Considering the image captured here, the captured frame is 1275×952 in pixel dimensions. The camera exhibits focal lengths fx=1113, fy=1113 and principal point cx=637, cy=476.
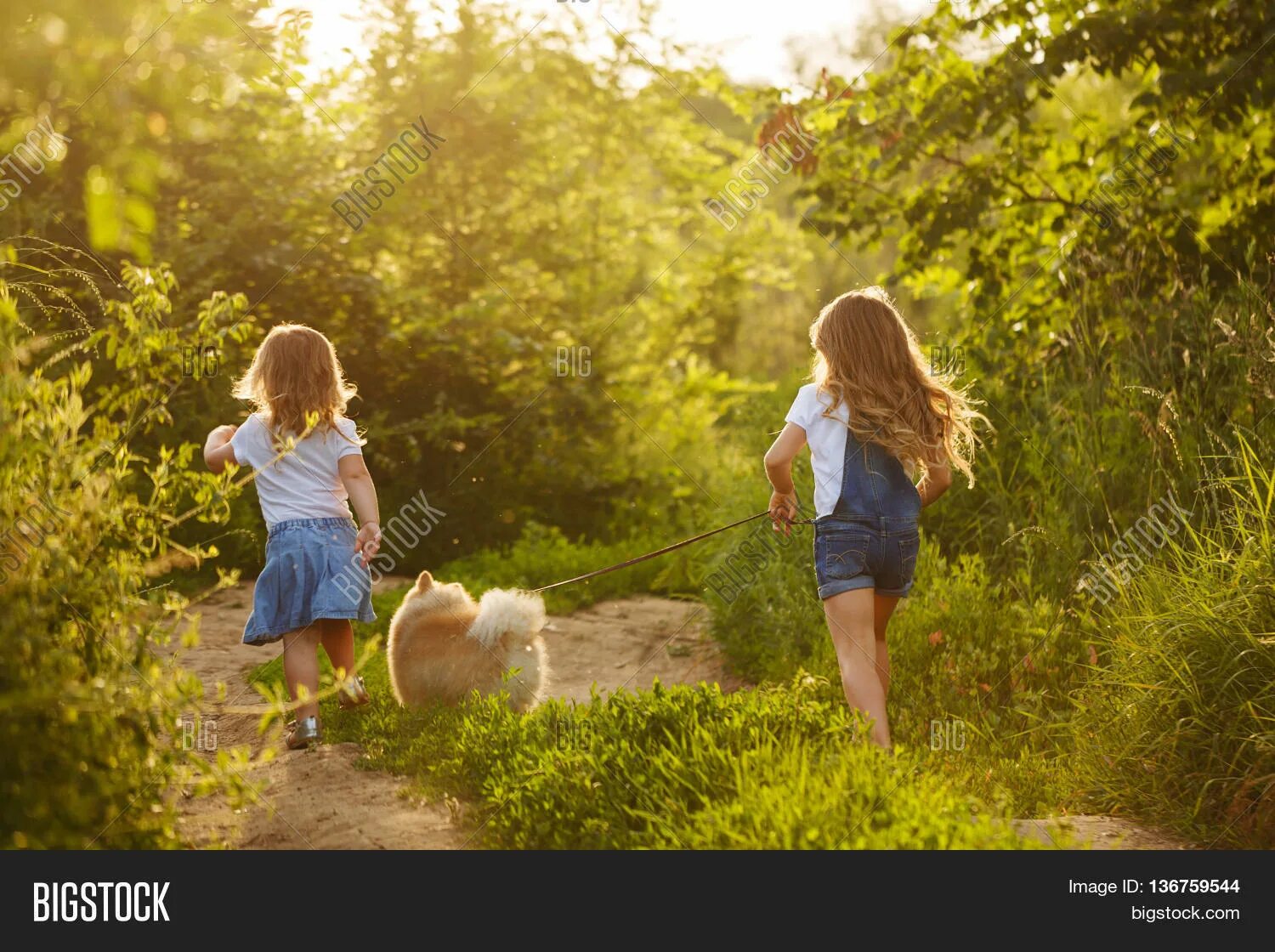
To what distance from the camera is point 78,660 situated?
10.4 ft

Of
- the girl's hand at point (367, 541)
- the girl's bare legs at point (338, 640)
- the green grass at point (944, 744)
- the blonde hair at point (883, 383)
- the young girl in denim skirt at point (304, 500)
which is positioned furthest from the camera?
the girl's bare legs at point (338, 640)

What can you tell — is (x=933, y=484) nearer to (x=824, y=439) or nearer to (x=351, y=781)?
(x=824, y=439)

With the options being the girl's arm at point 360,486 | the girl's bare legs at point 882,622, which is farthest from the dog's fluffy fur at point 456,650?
the girl's bare legs at point 882,622

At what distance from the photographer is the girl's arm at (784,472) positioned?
15.5 feet

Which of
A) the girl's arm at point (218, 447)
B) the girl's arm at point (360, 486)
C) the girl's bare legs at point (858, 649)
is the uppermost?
the girl's arm at point (218, 447)

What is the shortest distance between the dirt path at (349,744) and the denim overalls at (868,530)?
159cm

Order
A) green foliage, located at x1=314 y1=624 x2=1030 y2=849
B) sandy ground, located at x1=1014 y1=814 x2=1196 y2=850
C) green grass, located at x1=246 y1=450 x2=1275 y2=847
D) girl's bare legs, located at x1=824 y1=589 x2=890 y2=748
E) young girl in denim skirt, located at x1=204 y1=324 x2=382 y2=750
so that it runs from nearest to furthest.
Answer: green foliage, located at x1=314 y1=624 x2=1030 y2=849, green grass, located at x1=246 y1=450 x2=1275 y2=847, sandy ground, located at x1=1014 y1=814 x2=1196 y2=850, girl's bare legs, located at x1=824 y1=589 x2=890 y2=748, young girl in denim skirt, located at x1=204 y1=324 x2=382 y2=750

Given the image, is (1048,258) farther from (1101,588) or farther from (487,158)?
(487,158)

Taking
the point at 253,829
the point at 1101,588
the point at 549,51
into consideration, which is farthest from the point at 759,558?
the point at 549,51

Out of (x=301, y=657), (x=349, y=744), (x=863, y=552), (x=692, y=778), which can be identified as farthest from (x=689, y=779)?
(x=301, y=657)

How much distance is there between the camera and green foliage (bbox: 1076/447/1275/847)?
3924 mm

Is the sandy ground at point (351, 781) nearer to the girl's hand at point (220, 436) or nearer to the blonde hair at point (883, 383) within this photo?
the girl's hand at point (220, 436)

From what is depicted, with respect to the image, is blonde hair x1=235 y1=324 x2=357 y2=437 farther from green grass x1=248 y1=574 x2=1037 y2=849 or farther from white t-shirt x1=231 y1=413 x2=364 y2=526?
green grass x1=248 y1=574 x2=1037 y2=849

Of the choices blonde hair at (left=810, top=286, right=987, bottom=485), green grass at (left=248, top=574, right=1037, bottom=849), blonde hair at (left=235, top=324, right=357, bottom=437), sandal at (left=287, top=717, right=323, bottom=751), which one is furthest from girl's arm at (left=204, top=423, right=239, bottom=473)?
blonde hair at (left=810, top=286, right=987, bottom=485)
